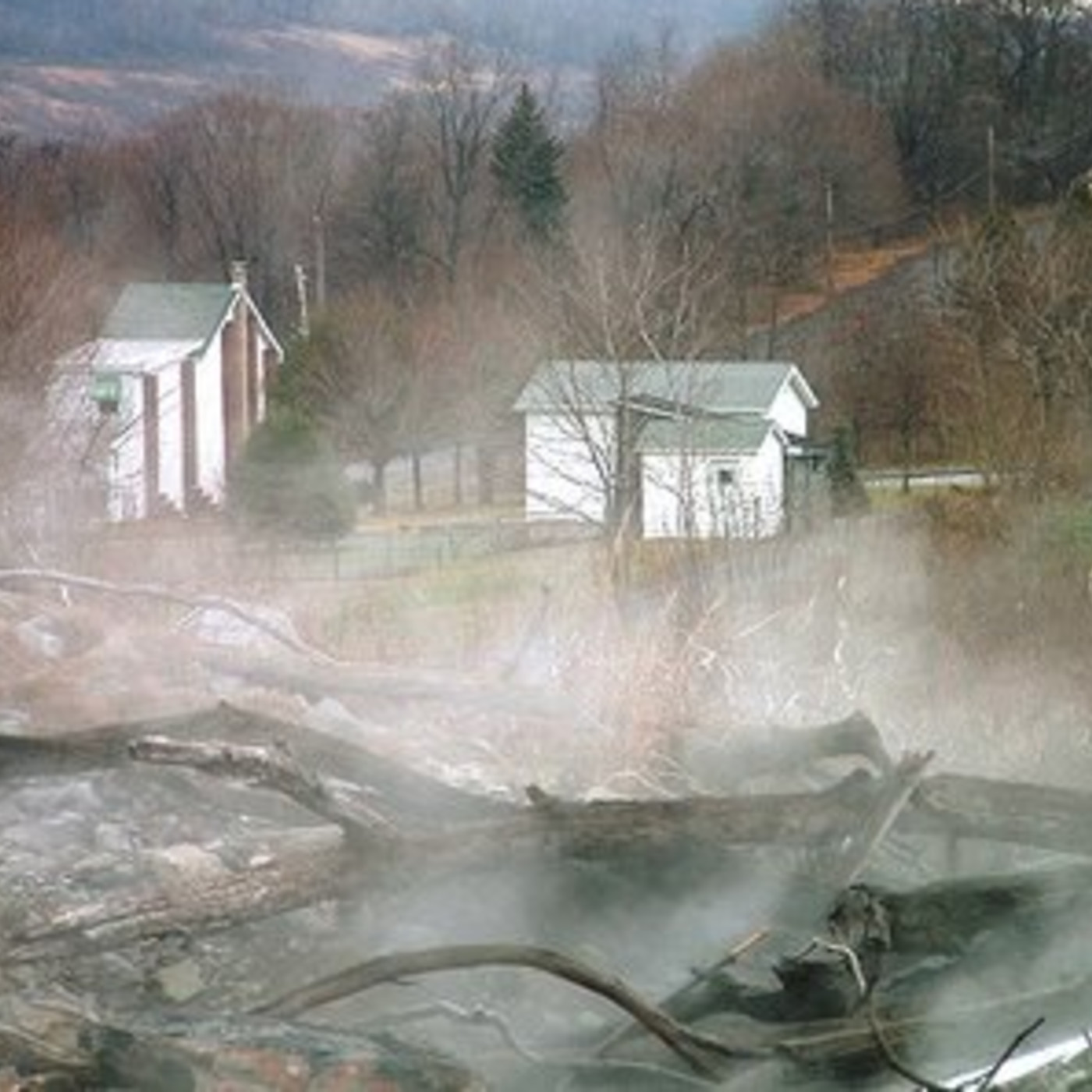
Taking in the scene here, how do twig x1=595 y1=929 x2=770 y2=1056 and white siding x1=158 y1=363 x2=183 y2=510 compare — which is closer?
twig x1=595 y1=929 x2=770 y2=1056

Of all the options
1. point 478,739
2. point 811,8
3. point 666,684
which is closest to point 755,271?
point 811,8

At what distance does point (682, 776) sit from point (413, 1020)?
1.70 meters

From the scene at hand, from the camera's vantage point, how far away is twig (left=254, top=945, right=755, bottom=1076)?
6.88 ft

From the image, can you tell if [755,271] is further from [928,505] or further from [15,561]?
[15,561]

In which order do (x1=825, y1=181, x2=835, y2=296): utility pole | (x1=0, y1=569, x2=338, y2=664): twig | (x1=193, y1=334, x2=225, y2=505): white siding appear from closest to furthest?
1. (x1=0, y1=569, x2=338, y2=664): twig
2. (x1=193, y1=334, x2=225, y2=505): white siding
3. (x1=825, y1=181, x2=835, y2=296): utility pole

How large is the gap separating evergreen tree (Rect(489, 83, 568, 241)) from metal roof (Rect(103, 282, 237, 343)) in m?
1.83

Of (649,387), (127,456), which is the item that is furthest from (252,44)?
(649,387)

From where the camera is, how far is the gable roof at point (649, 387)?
10.7 metres

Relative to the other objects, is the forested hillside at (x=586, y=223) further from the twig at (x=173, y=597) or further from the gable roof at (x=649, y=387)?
the twig at (x=173, y=597)

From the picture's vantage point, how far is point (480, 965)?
2.12 m

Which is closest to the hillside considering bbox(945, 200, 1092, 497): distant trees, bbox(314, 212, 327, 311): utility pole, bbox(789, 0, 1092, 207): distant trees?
bbox(789, 0, 1092, 207): distant trees

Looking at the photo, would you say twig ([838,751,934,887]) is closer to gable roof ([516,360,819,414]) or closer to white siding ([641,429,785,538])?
white siding ([641,429,785,538])

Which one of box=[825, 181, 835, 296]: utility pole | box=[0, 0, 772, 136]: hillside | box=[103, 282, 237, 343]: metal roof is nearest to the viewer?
box=[0, 0, 772, 136]: hillside

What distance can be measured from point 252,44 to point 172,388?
2.11 m
